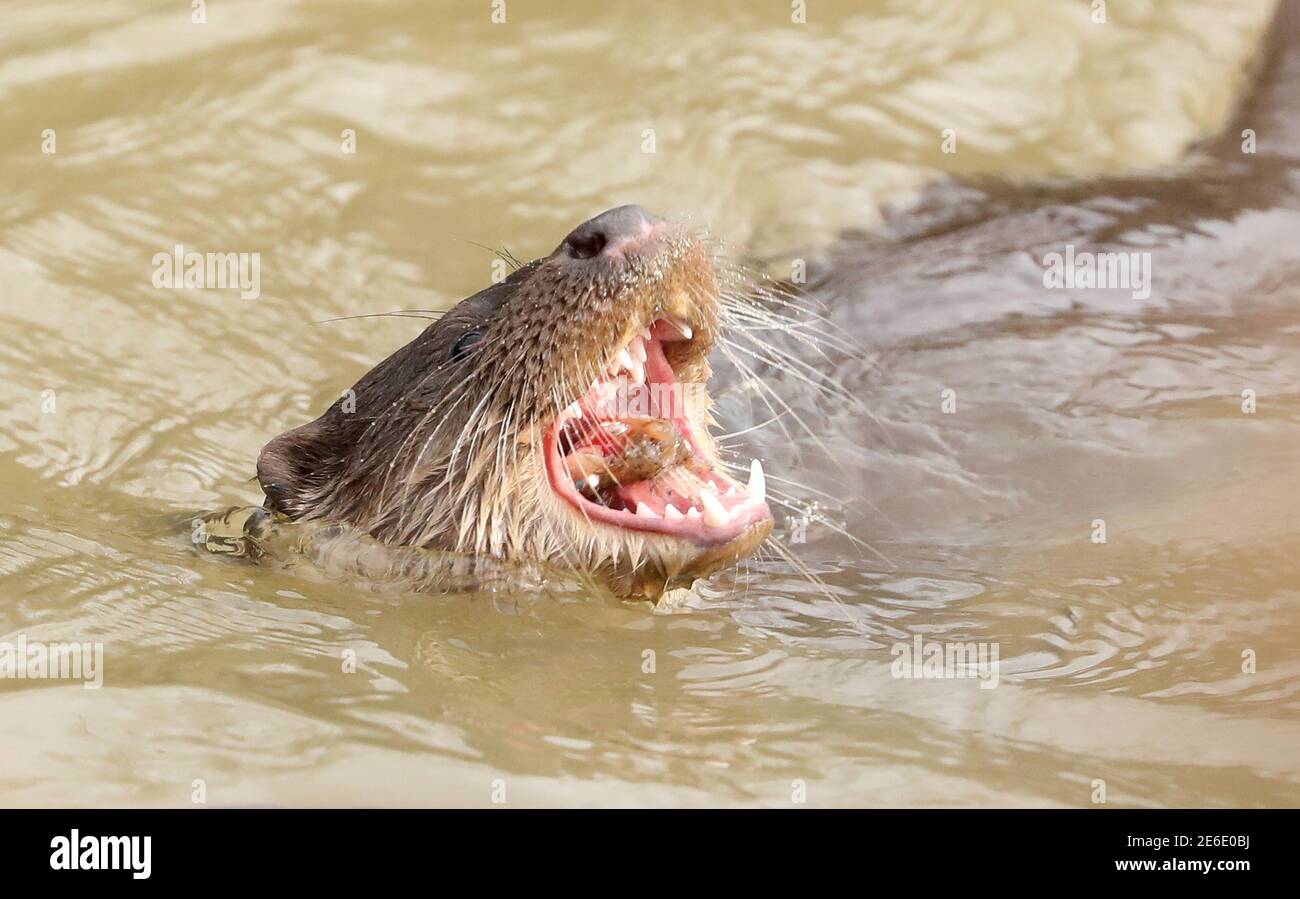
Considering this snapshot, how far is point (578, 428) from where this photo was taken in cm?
390

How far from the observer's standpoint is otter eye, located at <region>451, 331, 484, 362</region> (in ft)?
13.2

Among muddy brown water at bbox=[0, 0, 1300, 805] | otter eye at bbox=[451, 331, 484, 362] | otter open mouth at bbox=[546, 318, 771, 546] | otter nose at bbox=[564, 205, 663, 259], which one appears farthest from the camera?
otter eye at bbox=[451, 331, 484, 362]

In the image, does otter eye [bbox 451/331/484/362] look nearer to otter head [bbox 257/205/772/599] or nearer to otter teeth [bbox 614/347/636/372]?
otter head [bbox 257/205/772/599]

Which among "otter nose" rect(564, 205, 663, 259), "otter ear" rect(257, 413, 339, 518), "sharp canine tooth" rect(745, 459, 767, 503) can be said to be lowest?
"sharp canine tooth" rect(745, 459, 767, 503)

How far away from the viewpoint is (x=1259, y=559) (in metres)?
4.35

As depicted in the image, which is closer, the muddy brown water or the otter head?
the muddy brown water

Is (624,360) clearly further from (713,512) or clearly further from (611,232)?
(713,512)

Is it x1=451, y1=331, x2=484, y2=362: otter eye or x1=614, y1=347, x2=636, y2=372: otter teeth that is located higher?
x1=451, y1=331, x2=484, y2=362: otter eye

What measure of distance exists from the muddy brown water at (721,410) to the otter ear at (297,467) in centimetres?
26

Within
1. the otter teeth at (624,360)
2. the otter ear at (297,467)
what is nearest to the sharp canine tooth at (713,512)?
the otter teeth at (624,360)

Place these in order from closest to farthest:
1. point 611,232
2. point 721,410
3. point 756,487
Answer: point 611,232, point 756,487, point 721,410

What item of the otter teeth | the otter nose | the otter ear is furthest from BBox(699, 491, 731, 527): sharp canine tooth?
the otter ear

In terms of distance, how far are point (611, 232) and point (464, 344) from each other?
1.98 ft

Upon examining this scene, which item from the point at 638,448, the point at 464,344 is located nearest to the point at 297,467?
the point at 464,344
